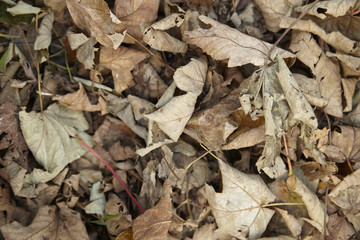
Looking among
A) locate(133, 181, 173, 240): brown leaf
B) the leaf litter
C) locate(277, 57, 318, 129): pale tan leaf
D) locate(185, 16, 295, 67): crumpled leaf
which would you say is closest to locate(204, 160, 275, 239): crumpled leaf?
the leaf litter

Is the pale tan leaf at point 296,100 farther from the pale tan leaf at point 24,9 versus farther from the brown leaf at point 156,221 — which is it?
the pale tan leaf at point 24,9

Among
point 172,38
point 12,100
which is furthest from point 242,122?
point 12,100

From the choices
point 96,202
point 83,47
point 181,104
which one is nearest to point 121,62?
point 83,47

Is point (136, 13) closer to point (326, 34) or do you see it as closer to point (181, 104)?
point (181, 104)

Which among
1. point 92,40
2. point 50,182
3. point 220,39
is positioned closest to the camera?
point 220,39

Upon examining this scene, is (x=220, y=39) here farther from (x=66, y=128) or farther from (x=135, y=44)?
(x=66, y=128)

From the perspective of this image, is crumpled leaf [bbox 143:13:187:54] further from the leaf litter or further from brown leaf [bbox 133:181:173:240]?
brown leaf [bbox 133:181:173:240]

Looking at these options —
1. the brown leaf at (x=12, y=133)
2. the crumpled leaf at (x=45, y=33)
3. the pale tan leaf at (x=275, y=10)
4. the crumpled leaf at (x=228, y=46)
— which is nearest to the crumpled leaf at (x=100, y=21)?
the crumpled leaf at (x=45, y=33)
